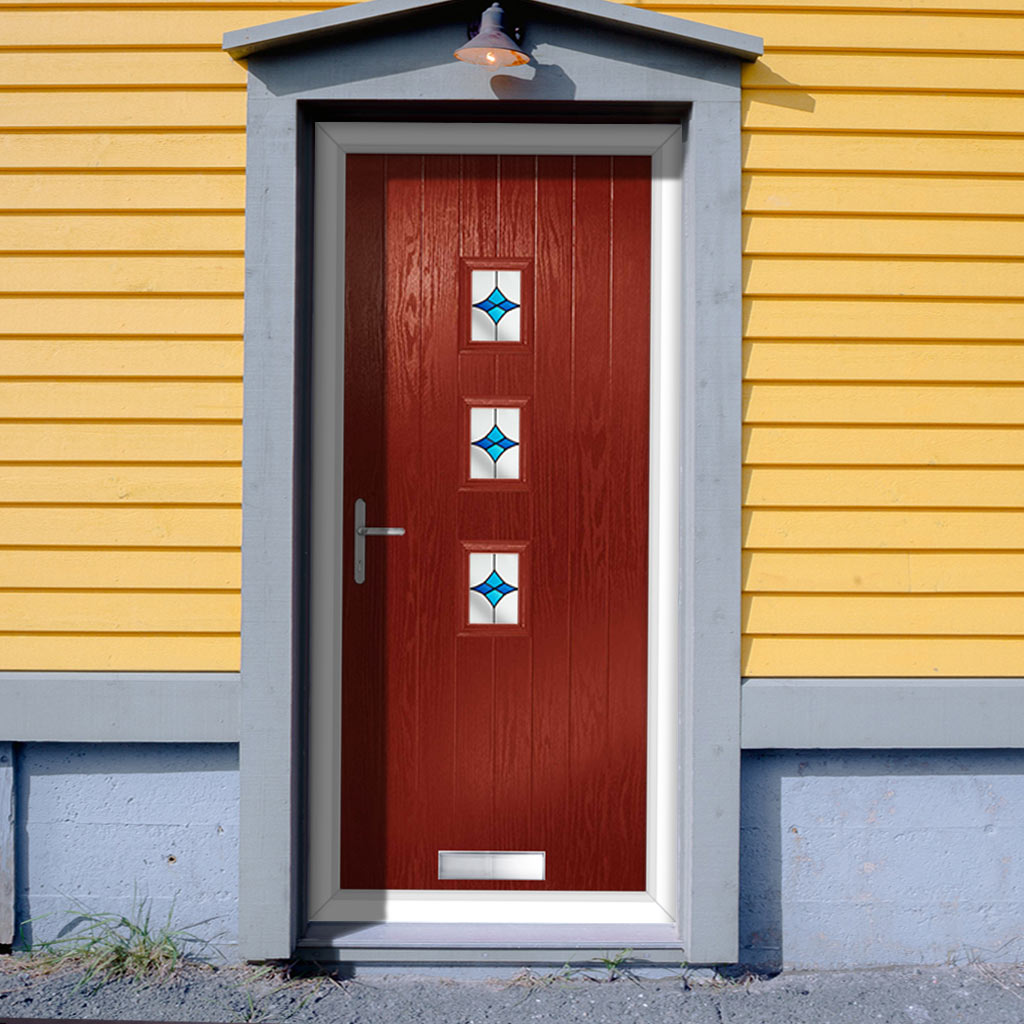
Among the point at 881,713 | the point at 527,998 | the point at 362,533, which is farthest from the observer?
the point at 362,533

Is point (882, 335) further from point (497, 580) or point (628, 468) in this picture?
point (497, 580)

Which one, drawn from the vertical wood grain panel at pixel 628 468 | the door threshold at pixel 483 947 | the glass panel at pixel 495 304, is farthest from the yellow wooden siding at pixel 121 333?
the vertical wood grain panel at pixel 628 468

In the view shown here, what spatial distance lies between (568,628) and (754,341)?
3.59 feet

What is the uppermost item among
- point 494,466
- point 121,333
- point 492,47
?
point 492,47

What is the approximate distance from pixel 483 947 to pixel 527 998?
0.20 meters

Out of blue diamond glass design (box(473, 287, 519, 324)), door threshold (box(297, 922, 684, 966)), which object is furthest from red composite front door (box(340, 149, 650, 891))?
door threshold (box(297, 922, 684, 966))

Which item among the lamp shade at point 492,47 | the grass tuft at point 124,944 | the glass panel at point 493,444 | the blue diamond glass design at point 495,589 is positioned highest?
the lamp shade at point 492,47

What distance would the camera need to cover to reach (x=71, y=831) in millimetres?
2896

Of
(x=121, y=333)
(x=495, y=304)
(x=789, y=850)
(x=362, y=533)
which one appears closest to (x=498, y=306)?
(x=495, y=304)

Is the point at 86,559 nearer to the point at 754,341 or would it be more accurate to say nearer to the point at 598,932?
the point at 598,932

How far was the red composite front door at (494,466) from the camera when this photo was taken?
2.97 metres

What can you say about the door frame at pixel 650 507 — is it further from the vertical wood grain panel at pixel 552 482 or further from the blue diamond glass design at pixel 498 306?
the blue diamond glass design at pixel 498 306

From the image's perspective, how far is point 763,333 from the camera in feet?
9.30

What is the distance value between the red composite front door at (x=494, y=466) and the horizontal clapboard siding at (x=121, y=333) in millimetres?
417
